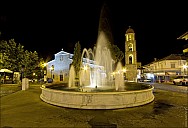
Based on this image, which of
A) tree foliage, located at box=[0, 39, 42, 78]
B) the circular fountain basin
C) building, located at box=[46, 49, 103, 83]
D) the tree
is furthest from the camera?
building, located at box=[46, 49, 103, 83]

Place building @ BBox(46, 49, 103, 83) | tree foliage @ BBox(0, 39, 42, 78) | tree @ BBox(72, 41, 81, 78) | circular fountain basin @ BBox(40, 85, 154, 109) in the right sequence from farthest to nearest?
building @ BBox(46, 49, 103, 83), tree @ BBox(72, 41, 81, 78), tree foliage @ BBox(0, 39, 42, 78), circular fountain basin @ BBox(40, 85, 154, 109)

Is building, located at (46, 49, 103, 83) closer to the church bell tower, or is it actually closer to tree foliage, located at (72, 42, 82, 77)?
tree foliage, located at (72, 42, 82, 77)

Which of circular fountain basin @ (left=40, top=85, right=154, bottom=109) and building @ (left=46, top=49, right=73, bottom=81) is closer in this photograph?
circular fountain basin @ (left=40, top=85, right=154, bottom=109)

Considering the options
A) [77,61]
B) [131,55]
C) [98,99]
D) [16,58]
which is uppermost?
[131,55]

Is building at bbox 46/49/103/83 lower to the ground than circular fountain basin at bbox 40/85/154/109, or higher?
higher

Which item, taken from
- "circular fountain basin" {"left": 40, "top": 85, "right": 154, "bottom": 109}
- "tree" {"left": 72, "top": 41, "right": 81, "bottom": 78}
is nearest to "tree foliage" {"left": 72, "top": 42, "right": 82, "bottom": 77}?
"tree" {"left": 72, "top": 41, "right": 81, "bottom": 78}

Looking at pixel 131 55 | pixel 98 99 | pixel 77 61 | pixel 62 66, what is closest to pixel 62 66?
pixel 62 66

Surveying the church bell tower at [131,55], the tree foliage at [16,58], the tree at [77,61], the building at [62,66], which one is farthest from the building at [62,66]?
the church bell tower at [131,55]

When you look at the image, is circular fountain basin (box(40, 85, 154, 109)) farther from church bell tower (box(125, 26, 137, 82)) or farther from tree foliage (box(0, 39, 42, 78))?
church bell tower (box(125, 26, 137, 82))

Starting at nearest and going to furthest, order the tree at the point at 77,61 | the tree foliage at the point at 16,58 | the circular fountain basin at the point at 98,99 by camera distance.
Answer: the circular fountain basin at the point at 98,99, the tree foliage at the point at 16,58, the tree at the point at 77,61

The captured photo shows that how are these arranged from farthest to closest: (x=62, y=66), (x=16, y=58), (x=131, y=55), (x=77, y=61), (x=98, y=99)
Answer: (x=131, y=55), (x=62, y=66), (x=77, y=61), (x=16, y=58), (x=98, y=99)

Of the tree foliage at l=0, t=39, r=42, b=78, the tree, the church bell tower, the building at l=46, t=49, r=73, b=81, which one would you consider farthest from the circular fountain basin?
the church bell tower

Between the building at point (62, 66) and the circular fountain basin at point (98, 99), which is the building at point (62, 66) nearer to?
the building at point (62, 66)

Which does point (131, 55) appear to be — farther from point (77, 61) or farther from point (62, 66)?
point (62, 66)
